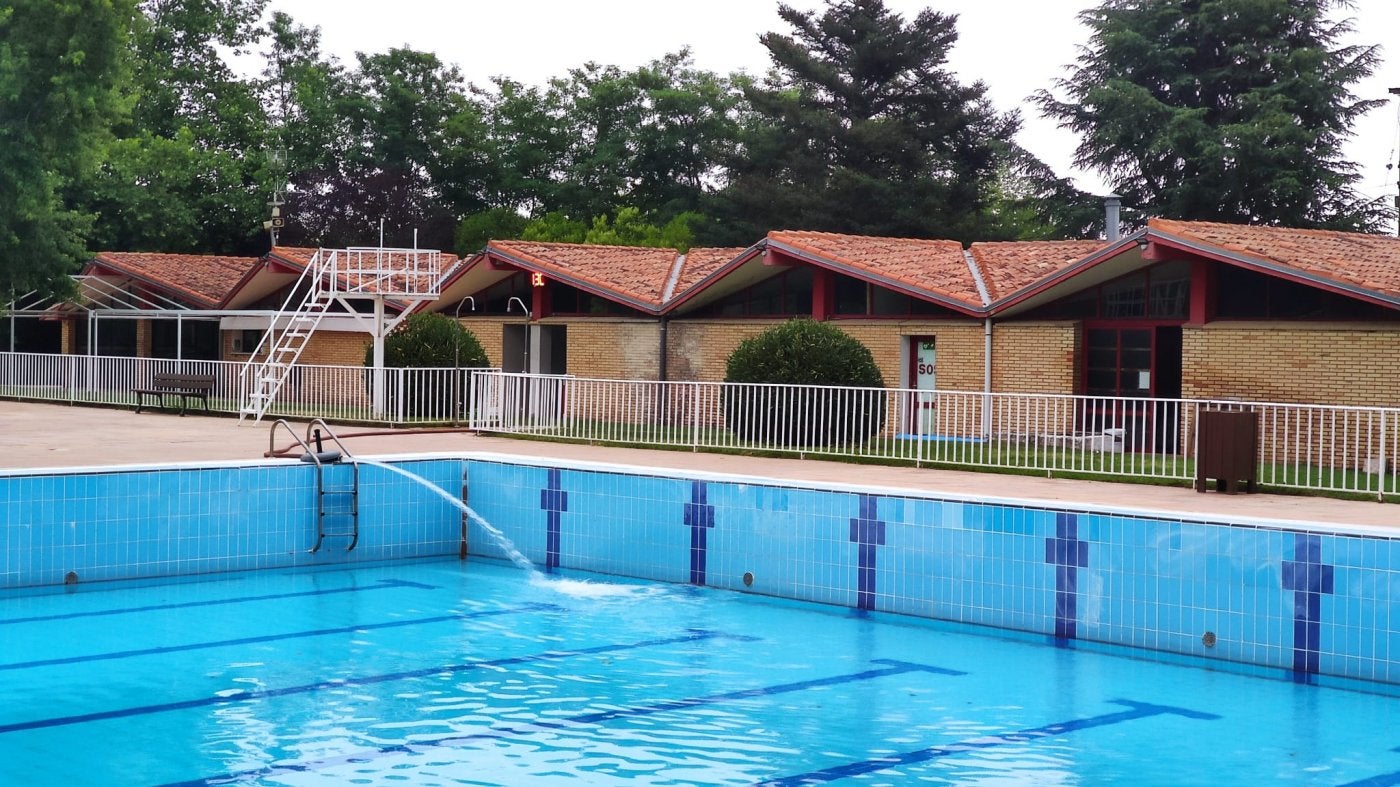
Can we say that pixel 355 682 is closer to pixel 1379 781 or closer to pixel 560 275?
pixel 1379 781

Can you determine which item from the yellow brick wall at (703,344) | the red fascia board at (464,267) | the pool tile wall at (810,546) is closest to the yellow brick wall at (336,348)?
the red fascia board at (464,267)

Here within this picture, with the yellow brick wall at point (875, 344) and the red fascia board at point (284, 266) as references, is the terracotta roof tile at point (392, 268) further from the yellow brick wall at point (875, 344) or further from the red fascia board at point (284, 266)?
the yellow brick wall at point (875, 344)

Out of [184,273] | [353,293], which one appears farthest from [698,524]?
[184,273]

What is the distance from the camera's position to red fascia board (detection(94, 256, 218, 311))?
3838 cm

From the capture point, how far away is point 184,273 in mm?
40406

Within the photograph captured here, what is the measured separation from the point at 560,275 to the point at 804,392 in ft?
37.2

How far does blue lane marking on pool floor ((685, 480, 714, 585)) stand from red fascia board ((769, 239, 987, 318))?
13715mm

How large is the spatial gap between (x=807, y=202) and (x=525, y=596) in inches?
1592

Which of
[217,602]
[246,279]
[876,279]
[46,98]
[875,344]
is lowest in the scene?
[217,602]

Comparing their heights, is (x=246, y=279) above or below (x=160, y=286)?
above

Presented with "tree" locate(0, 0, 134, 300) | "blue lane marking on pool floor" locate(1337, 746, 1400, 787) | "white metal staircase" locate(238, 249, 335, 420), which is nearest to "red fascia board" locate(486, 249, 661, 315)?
"white metal staircase" locate(238, 249, 335, 420)

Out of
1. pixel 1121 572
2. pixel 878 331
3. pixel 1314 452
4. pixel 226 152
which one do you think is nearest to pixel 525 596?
pixel 1121 572

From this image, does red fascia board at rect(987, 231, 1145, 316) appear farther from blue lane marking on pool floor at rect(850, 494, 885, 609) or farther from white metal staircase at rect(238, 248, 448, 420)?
blue lane marking on pool floor at rect(850, 494, 885, 609)

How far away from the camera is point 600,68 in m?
67.2
